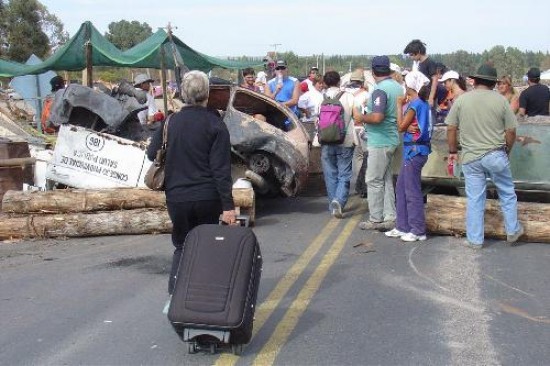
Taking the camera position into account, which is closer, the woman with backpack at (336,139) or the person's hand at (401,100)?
the person's hand at (401,100)

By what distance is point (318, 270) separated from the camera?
23.0 feet

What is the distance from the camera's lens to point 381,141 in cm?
855

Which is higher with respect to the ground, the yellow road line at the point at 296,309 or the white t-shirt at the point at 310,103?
the white t-shirt at the point at 310,103

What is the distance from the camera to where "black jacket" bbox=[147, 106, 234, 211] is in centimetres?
486

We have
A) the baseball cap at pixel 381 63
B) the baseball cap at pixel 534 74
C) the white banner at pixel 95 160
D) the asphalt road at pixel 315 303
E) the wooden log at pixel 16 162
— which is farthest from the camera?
the baseball cap at pixel 534 74

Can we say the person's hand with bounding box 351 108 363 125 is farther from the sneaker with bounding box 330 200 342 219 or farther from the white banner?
the white banner

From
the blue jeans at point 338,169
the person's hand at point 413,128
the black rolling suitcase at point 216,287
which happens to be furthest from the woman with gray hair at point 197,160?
the blue jeans at point 338,169

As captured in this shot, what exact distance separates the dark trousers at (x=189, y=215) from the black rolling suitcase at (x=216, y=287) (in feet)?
1.03

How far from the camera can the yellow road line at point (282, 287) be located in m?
4.72

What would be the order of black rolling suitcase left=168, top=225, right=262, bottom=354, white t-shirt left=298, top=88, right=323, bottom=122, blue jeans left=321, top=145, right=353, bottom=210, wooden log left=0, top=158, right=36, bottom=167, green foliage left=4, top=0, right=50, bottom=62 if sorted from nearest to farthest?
1. black rolling suitcase left=168, top=225, right=262, bottom=354
2. blue jeans left=321, top=145, right=353, bottom=210
3. wooden log left=0, top=158, right=36, bottom=167
4. white t-shirt left=298, top=88, right=323, bottom=122
5. green foliage left=4, top=0, right=50, bottom=62

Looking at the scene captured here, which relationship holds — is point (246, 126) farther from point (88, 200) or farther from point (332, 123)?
point (88, 200)

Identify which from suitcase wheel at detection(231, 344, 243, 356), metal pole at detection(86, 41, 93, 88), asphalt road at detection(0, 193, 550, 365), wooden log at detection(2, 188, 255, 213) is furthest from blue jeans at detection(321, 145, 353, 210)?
metal pole at detection(86, 41, 93, 88)

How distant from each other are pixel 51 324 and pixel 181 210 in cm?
156

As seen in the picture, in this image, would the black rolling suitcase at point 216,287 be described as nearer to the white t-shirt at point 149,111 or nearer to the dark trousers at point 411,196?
the dark trousers at point 411,196
